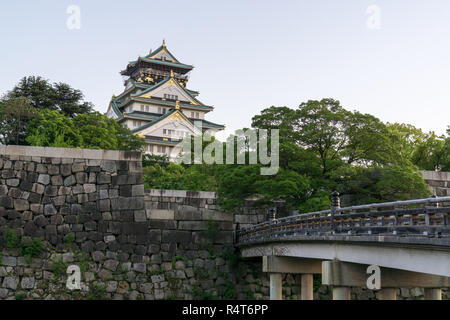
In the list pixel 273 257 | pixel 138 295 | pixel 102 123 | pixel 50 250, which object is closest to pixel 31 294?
pixel 50 250

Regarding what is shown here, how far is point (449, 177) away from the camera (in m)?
29.8

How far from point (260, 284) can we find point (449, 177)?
12.2 m

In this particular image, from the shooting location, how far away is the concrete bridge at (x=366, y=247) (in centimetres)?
1202

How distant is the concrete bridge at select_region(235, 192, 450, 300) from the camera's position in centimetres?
1202

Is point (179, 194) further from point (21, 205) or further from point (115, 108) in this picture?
point (115, 108)

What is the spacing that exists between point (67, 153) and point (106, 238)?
4.41m

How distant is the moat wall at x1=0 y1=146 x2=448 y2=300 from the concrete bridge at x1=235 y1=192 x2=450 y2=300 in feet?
11.0

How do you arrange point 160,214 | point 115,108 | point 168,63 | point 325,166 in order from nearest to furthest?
point 325,166, point 160,214, point 115,108, point 168,63

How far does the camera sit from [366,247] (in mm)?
14922

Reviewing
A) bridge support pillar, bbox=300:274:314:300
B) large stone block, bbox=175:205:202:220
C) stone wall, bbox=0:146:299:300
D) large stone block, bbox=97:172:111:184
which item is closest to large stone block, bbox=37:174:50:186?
stone wall, bbox=0:146:299:300

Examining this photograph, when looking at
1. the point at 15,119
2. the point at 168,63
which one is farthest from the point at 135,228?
the point at 168,63

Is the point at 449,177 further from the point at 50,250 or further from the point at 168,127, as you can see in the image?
the point at 168,127

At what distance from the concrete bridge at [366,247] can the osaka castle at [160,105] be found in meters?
36.3

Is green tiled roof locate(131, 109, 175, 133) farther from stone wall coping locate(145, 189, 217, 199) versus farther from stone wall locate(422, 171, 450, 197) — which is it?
stone wall locate(422, 171, 450, 197)
